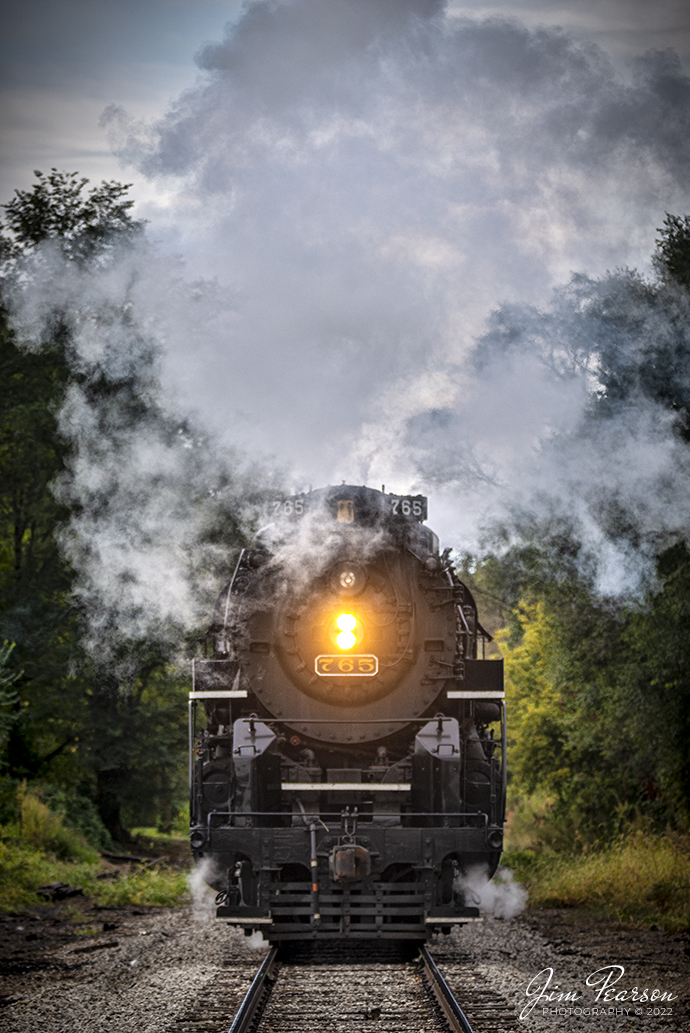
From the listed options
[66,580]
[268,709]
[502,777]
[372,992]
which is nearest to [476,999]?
[372,992]

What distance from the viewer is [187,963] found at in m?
9.43

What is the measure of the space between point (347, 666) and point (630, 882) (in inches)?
280

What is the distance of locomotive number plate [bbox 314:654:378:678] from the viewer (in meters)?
8.84

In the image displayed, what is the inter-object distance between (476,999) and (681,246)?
38.9ft

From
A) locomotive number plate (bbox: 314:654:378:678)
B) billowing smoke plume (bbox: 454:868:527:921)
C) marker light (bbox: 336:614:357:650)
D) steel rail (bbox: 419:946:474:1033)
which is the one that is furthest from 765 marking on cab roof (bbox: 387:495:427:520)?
steel rail (bbox: 419:946:474:1033)

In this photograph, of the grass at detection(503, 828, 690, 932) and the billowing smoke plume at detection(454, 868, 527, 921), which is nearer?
the billowing smoke plume at detection(454, 868, 527, 921)

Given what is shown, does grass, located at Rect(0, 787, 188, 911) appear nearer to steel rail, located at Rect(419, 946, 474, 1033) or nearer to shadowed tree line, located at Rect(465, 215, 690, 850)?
shadowed tree line, located at Rect(465, 215, 690, 850)

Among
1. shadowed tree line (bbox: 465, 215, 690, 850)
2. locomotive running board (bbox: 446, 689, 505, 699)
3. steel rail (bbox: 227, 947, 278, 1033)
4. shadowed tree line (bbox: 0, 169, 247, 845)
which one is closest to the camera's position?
steel rail (bbox: 227, 947, 278, 1033)

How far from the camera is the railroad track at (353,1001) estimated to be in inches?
263

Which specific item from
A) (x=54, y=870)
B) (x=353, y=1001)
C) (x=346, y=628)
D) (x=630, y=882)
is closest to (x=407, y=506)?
(x=346, y=628)

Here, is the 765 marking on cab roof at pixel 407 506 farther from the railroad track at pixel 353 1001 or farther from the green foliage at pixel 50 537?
→ the green foliage at pixel 50 537
